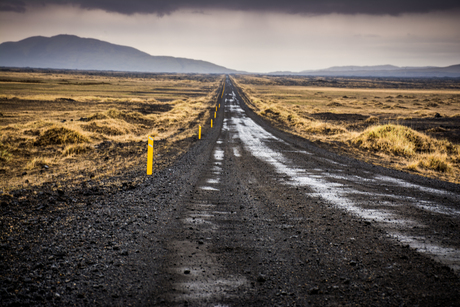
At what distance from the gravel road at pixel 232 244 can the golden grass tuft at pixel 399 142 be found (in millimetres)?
6945

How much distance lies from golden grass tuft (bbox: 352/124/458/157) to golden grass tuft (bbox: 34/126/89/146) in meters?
17.0

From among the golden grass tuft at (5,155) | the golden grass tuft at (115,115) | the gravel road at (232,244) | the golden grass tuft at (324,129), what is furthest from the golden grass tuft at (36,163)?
the golden grass tuft at (324,129)

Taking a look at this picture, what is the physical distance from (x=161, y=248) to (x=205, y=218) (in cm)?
137

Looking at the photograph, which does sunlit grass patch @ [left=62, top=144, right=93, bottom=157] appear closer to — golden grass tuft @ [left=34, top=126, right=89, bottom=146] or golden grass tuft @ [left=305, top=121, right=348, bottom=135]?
golden grass tuft @ [left=34, top=126, right=89, bottom=146]

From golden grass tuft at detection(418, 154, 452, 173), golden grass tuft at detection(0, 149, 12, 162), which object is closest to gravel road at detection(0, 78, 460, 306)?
golden grass tuft at detection(418, 154, 452, 173)

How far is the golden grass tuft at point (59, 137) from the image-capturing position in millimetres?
14258

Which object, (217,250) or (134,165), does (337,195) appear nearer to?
(217,250)

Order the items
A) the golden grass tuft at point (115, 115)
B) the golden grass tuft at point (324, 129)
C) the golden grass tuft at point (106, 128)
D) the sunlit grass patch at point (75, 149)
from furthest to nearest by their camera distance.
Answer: the golden grass tuft at point (115, 115), the golden grass tuft at point (324, 129), the golden grass tuft at point (106, 128), the sunlit grass patch at point (75, 149)

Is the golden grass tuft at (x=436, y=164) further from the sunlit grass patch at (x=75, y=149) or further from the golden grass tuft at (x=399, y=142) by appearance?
the sunlit grass patch at (x=75, y=149)

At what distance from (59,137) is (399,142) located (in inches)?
776

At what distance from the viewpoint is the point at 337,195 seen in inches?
278

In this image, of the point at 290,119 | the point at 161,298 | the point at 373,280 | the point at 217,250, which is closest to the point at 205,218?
the point at 217,250

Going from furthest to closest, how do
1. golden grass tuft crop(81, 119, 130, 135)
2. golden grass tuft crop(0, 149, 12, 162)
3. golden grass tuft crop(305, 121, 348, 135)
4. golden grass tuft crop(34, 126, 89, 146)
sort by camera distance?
golden grass tuft crop(305, 121, 348, 135) → golden grass tuft crop(81, 119, 130, 135) → golden grass tuft crop(34, 126, 89, 146) → golden grass tuft crop(0, 149, 12, 162)

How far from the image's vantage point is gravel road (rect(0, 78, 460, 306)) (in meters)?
3.25
